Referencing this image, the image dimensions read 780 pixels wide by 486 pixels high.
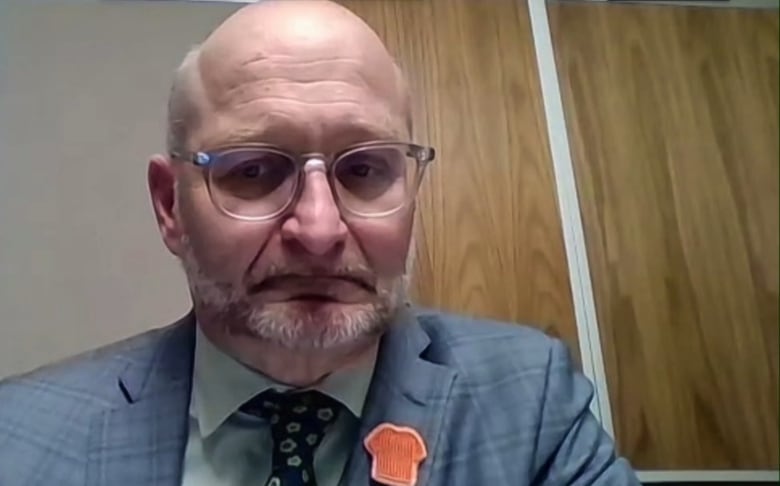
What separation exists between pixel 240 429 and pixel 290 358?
0.27 ft

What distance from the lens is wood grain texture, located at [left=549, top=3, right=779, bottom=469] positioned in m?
1.24

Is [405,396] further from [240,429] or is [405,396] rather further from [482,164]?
[482,164]

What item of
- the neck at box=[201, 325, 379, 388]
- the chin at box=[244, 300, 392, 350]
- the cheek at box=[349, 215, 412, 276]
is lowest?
the neck at box=[201, 325, 379, 388]

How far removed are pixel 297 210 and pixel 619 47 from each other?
71cm

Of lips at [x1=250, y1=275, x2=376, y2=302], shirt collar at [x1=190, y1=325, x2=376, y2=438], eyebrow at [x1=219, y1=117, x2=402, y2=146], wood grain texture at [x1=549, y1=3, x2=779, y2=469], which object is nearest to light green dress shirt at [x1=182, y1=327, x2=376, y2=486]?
shirt collar at [x1=190, y1=325, x2=376, y2=438]

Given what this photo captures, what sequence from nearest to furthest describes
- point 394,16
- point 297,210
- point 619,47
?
point 297,210
point 394,16
point 619,47

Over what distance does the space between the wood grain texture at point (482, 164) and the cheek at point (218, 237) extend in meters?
0.36

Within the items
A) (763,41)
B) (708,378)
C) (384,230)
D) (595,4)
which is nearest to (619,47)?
(595,4)

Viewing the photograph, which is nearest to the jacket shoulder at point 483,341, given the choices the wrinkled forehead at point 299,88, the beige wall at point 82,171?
the wrinkled forehead at point 299,88

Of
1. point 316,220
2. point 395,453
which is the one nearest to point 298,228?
point 316,220

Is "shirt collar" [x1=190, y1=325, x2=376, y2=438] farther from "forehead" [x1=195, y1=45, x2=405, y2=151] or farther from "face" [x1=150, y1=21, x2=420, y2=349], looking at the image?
"forehead" [x1=195, y1=45, x2=405, y2=151]

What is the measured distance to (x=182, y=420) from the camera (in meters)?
0.85

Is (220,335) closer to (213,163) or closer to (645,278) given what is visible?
(213,163)

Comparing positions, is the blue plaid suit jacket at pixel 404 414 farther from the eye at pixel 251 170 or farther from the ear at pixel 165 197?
the eye at pixel 251 170
